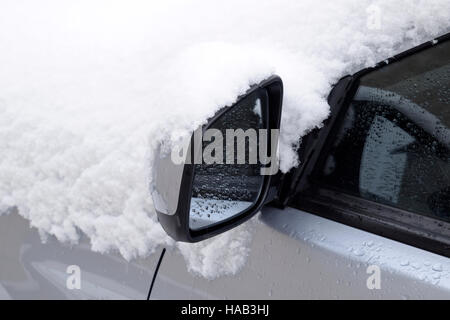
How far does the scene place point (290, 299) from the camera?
4.50 ft

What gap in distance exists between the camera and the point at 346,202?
1.41 metres

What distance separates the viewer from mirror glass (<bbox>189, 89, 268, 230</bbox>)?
4.29 ft

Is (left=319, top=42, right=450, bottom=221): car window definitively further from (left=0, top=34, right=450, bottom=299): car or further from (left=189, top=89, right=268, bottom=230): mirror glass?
(left=189, top=89, right=268, bottom=230): mirror glass

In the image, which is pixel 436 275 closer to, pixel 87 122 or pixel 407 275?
pixel 407 275

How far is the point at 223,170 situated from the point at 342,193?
0.96ft

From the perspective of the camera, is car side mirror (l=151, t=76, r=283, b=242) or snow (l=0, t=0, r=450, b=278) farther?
snow (l=0, t=0, r=450, b=278)

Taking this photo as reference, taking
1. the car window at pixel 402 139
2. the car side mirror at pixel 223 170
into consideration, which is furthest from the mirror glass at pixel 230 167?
the car window at pixel 402 139

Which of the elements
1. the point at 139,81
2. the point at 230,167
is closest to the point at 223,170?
the point at 230,167

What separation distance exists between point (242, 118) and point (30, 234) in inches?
40.6

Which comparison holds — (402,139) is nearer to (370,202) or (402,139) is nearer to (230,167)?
(370,202)

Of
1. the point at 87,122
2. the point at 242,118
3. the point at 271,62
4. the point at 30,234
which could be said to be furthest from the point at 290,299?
the point at 30,234

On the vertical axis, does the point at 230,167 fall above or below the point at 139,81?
below

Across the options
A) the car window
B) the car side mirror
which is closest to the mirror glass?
the car side mirror

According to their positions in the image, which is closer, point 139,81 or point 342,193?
point 342,193
